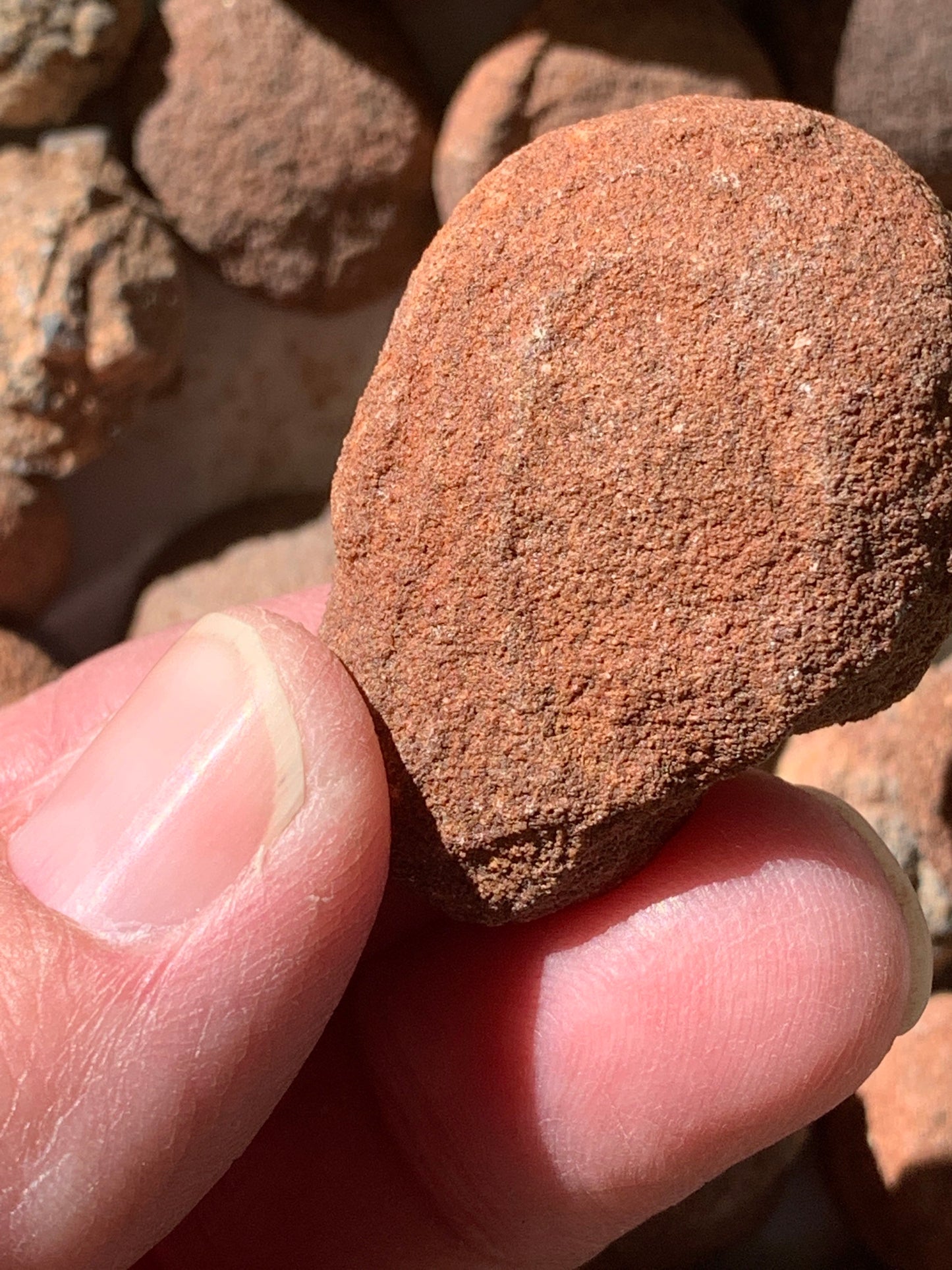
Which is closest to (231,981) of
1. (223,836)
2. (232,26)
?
(223,836)

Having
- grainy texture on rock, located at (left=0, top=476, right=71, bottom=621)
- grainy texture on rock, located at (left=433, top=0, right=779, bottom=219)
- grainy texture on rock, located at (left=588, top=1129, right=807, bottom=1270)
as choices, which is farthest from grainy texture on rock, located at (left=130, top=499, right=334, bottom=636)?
grainy texture on rock, located at (left=588, top=1129, right=807, bottom=1270)

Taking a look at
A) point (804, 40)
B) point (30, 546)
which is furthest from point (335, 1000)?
point (804, 40)

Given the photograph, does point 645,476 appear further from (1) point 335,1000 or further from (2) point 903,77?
(2) point 903,77

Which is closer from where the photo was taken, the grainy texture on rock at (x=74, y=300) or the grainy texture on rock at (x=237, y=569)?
the grainy texture on rock at (x=74, y=300)

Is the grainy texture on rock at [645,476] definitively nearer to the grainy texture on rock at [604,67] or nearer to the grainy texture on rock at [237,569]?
the grainy texture on rock at [604,67]

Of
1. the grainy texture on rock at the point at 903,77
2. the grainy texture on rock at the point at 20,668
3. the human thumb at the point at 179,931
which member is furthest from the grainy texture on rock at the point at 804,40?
the grainy texture on rock at the point at 20,668

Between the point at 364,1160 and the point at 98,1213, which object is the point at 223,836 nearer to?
the point at 98,1213
